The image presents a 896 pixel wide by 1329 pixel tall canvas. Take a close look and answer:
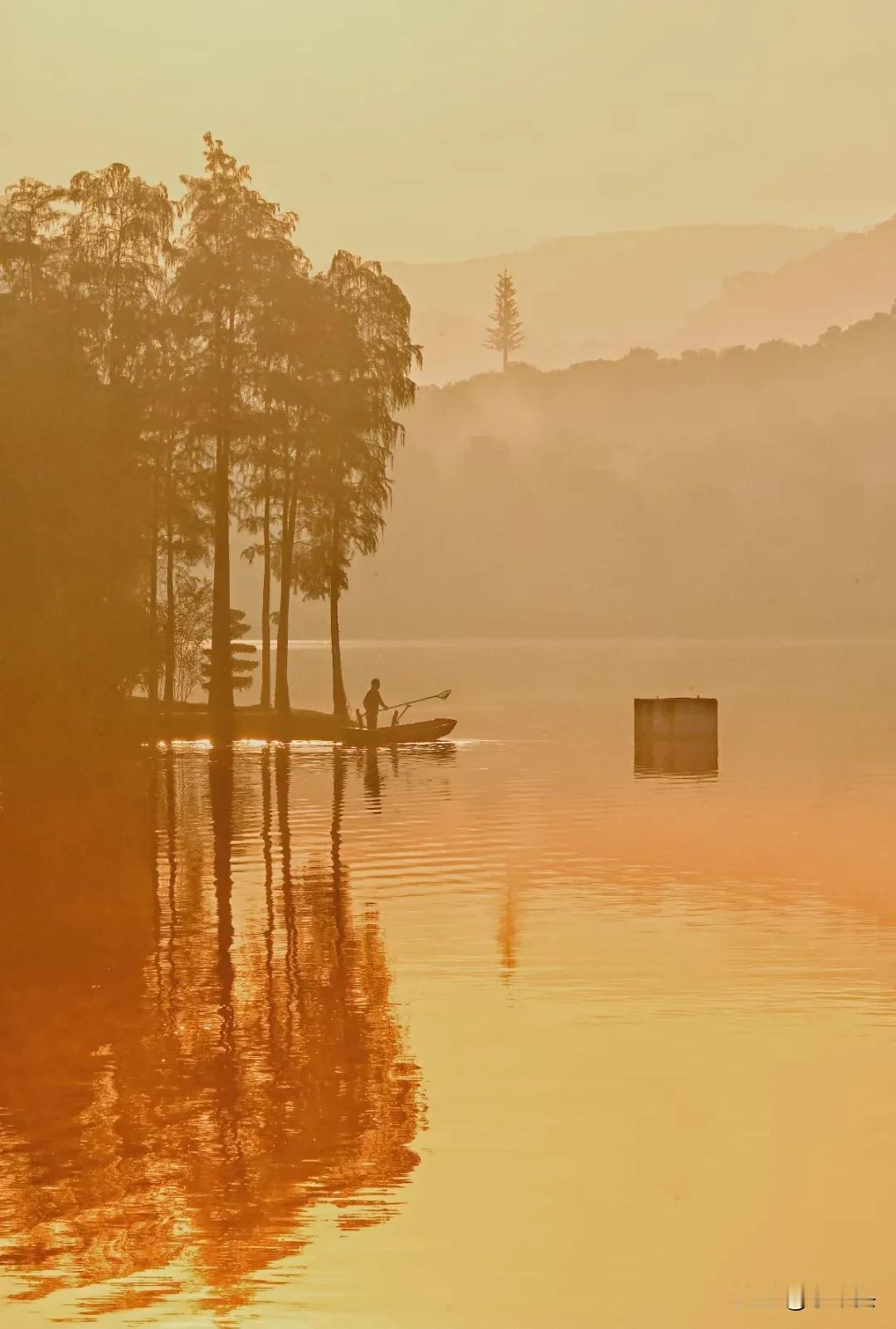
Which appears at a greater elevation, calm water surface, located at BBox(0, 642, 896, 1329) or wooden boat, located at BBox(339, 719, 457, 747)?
wooden boat, located at BBox(339, 719, 457, 747)

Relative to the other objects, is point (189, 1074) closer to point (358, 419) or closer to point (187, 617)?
point (358, 419)

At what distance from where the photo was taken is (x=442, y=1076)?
16.1 m

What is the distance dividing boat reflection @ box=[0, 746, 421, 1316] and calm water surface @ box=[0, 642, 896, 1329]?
43mm

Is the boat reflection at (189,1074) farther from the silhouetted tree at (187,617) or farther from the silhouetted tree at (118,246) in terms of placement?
the silhouetted tree at (187,617)

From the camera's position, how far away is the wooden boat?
208ft

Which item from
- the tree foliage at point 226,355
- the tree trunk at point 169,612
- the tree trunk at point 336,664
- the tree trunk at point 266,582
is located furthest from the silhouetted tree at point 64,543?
the tree trunk at point 336,664

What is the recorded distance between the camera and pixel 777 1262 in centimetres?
1157

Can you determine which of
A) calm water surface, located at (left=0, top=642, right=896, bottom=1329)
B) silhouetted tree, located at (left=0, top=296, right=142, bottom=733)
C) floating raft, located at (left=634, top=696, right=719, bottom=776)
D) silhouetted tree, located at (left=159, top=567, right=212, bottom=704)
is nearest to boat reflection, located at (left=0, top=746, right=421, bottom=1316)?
calm water surface, located at (left=0, top=642, right=896, bottom=1329)

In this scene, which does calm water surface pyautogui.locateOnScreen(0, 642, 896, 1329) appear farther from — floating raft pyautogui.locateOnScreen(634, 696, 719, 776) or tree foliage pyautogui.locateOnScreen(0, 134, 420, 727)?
tree foliage pyautogui.locateOnScreen(0, 134, 420, 727)

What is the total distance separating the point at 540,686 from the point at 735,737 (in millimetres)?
87193

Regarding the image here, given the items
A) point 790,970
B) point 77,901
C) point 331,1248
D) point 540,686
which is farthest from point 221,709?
point 540,686

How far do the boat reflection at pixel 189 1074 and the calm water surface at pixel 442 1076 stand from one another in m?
0.04

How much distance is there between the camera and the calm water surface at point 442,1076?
11.4m

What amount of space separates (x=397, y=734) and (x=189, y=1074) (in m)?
48.0
